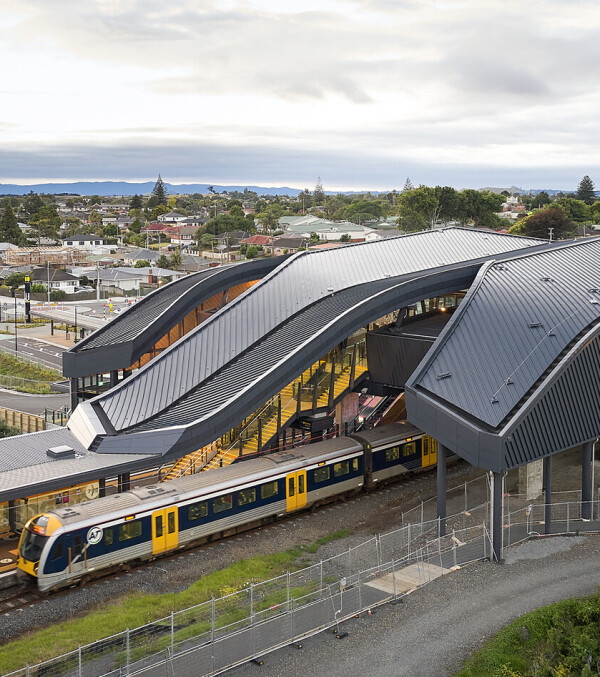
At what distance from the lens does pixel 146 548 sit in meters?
31.3

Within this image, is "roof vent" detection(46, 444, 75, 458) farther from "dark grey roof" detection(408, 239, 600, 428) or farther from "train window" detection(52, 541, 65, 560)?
"dark grey roof" detection(408, 239, 600, 428)

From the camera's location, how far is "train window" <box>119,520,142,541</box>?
100ft

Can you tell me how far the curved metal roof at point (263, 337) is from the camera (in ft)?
126

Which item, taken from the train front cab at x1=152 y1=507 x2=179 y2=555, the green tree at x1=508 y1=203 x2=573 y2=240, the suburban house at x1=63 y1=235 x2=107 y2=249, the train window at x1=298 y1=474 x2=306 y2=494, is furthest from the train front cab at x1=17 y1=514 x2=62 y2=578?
the suburban house at x1=63 y1=235 x2=107 y2=249

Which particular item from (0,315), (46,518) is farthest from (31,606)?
(0,315)

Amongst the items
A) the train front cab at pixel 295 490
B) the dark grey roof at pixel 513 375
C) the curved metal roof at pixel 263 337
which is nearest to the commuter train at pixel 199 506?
the train front cab at pixel 295 490

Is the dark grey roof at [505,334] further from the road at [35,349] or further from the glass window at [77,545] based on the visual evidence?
the road at [35,349]

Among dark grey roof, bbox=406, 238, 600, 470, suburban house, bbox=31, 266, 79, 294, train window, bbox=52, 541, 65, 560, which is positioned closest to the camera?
train window, bbox=52, 541, 65, 560

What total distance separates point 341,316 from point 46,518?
1837cm

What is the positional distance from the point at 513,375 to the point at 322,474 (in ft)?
31.4

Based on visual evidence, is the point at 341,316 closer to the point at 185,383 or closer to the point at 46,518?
the point at 185,383

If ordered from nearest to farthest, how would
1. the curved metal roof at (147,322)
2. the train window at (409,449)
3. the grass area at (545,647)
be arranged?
the grass area at (545,647), the train window at (409,449), the curved metal roof at (147,322)

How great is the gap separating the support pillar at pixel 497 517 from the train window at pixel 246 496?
979 centimetres

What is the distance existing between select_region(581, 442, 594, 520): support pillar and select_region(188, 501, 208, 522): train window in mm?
15615
